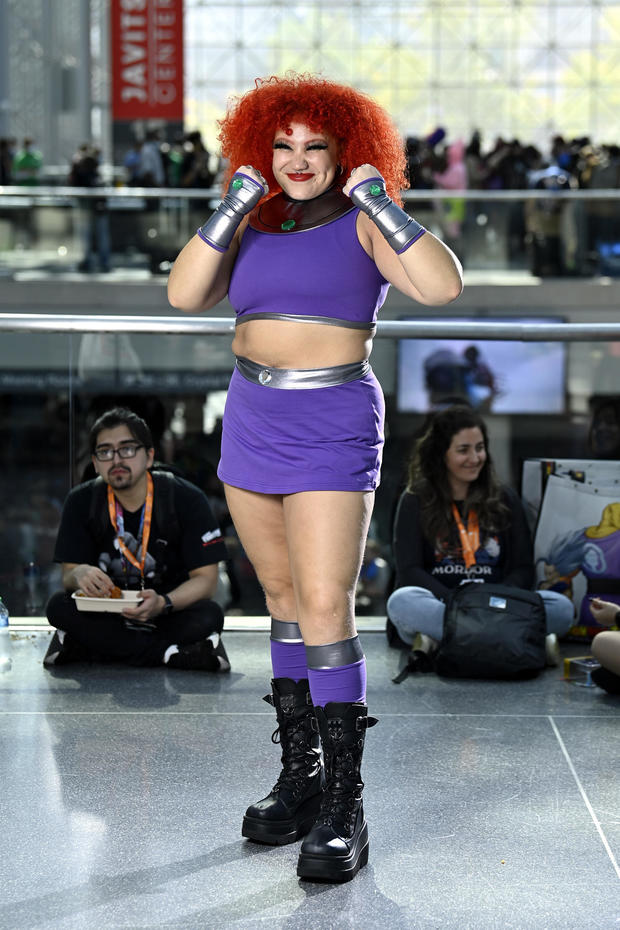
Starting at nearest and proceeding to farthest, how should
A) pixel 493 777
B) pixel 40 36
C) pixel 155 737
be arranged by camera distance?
pixel 493 777 < pixel 155 737 < pixel 40 36

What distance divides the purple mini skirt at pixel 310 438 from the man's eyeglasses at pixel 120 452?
5.36 feet

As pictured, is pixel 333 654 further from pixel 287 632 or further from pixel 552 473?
pixel 552 473

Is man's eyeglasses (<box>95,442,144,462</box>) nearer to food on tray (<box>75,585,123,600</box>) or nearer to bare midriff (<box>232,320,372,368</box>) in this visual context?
food on tray (<box>75,585,123,600</box>)

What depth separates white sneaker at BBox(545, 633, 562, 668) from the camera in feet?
15.3

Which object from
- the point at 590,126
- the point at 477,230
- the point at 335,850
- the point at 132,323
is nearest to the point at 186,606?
the point at 132,323

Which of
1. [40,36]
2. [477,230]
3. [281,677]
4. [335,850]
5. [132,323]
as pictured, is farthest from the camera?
[40,36]

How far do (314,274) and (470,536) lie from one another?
2.21m

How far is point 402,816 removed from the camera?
330 centimetres

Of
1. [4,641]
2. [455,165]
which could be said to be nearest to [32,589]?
[4,641]

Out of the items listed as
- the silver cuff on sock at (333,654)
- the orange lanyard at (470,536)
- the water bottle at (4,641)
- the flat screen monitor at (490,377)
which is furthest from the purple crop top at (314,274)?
the flat screen monitor at (490,377)

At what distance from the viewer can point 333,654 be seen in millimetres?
3027

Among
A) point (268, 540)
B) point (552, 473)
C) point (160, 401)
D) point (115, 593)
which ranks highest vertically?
point (160, 401)

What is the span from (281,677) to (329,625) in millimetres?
320

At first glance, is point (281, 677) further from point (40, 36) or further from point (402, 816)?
point (40, 36)
